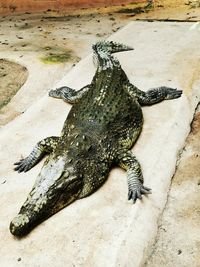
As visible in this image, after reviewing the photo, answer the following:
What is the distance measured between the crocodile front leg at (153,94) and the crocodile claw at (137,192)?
5.48ft

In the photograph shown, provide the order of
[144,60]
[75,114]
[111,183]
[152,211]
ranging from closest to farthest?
[152,211] → [111,183] → [75,114] → [144,60]

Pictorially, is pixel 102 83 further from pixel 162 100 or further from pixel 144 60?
pixel 144 60

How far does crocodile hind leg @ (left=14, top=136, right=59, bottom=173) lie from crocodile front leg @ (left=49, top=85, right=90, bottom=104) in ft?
3.78

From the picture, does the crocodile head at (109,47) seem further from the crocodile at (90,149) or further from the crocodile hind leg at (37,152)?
the crocodile hind leg at (37,152)

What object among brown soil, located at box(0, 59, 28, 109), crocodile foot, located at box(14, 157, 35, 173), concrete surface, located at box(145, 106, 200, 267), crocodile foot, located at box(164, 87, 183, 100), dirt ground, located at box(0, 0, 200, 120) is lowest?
dirt ground, located at box(0, 0, 200, 120)

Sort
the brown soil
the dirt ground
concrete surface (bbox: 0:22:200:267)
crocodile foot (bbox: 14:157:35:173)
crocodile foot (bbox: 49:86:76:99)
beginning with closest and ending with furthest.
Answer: concrete surface (bbox: 0:22:200:267)
crocodile foot (bbox: 14:157:35:173)
crocodile foot (bbox: 49:86:76:99)
the brown soil
the dirt ground

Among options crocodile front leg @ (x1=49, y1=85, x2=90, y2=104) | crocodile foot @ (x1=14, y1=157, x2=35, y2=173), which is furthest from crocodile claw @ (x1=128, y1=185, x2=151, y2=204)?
crocodile front leg @ (x1=49, y1=85, x2=90, y2=104)

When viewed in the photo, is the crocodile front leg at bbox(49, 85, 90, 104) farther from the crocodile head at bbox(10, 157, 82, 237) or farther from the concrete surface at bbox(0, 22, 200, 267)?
the crocodile head at bbox(10, 157, 82, 237)

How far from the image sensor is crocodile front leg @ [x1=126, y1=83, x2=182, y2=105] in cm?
557

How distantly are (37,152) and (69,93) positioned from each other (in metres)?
1.46

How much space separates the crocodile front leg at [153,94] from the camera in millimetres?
5570

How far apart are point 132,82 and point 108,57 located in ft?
1.78

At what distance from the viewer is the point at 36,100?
6477 millimetres

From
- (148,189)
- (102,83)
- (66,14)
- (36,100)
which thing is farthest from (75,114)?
(66,14)
